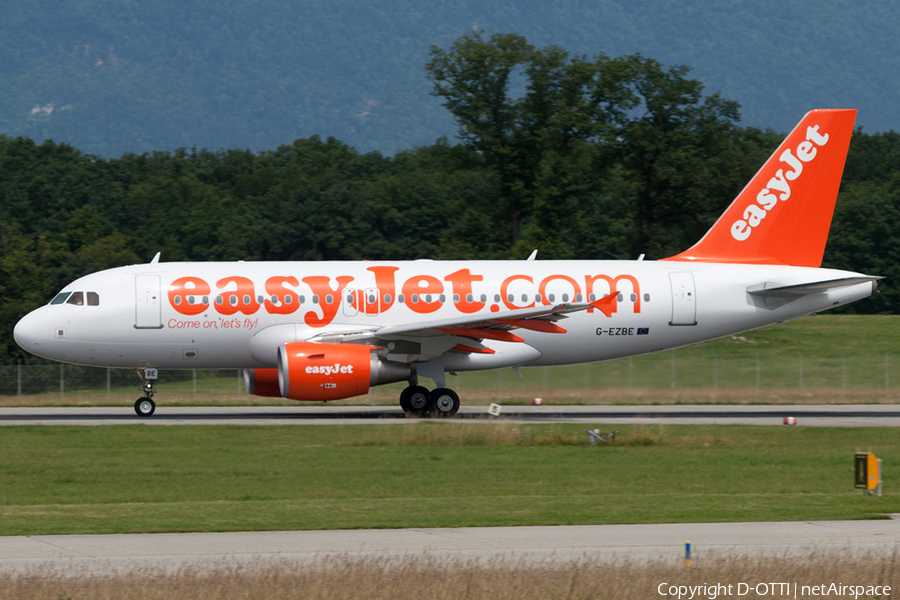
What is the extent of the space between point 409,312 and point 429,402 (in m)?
2.49

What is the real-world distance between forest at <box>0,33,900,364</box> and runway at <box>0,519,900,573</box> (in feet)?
157

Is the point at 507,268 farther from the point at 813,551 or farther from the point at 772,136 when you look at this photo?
the point at 772,136

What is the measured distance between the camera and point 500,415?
31.8m

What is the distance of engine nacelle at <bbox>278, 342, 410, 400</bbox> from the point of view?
27766 mm

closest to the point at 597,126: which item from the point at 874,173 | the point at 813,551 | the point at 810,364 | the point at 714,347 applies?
the point at 714,347

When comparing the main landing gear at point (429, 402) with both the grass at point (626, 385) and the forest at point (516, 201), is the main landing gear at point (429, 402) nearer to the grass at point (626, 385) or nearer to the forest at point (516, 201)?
the grass at point (626, 385)

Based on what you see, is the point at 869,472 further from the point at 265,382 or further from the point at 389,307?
the point at 265,382

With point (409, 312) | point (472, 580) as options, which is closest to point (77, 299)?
point (409, 312)

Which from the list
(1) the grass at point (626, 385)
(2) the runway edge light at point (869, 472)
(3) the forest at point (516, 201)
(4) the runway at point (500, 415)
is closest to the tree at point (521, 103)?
(3) the forest at point (516, 201)

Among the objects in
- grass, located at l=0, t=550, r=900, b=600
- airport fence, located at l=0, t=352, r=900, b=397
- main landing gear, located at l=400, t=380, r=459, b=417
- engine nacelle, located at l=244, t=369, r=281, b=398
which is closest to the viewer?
grass, located at l=0, t=550, r=900, b=600

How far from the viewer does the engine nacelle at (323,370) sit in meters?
27.8

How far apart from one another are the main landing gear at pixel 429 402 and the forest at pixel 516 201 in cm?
3357

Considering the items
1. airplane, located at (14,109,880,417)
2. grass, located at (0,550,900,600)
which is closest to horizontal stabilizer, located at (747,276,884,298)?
airplane, located at (14,109,880,417)

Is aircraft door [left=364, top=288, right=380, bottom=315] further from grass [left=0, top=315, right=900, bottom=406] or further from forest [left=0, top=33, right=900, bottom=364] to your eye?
forest [left=0, top=33, right=900, bottom=364]
